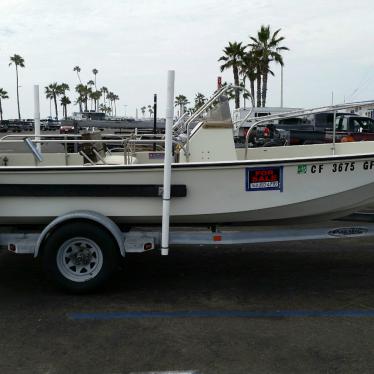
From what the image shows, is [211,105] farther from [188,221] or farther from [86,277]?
[86,277]

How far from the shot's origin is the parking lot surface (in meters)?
3.64

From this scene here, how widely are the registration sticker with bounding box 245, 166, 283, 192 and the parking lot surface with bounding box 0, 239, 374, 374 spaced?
1093mm

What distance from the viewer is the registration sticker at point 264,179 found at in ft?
15.7

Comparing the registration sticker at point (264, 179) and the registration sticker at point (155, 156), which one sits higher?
the registration sticker at point (155, 156)

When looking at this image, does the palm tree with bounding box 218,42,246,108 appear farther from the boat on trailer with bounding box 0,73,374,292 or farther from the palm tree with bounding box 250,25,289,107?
the boat on trailer with bounding box 0,73,374,292

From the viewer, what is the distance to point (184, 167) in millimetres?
4789

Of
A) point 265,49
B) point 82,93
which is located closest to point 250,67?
point 265,49

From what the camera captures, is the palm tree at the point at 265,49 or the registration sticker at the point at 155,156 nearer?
the registration sticker at the point at 155,156

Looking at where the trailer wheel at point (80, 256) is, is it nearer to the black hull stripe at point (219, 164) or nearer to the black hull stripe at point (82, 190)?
the black hull stripe at point (82, 190)

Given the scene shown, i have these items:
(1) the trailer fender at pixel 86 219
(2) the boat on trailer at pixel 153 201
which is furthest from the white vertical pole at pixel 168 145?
(1) the trailer fender at pixel 86 219

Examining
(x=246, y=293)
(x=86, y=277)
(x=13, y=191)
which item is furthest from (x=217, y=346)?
(x=13, y=191)

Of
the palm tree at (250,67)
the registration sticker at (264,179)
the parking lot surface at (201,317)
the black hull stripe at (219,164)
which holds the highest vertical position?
the palm tree at (250,67)

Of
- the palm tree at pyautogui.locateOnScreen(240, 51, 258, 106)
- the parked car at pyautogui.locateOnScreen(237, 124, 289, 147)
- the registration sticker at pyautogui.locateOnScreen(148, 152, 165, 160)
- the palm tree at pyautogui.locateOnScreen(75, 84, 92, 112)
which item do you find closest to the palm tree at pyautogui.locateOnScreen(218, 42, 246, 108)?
the palm tree at pyautogui.locateOnScreen(240, 51, 258, 106)

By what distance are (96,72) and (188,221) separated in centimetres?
12287
